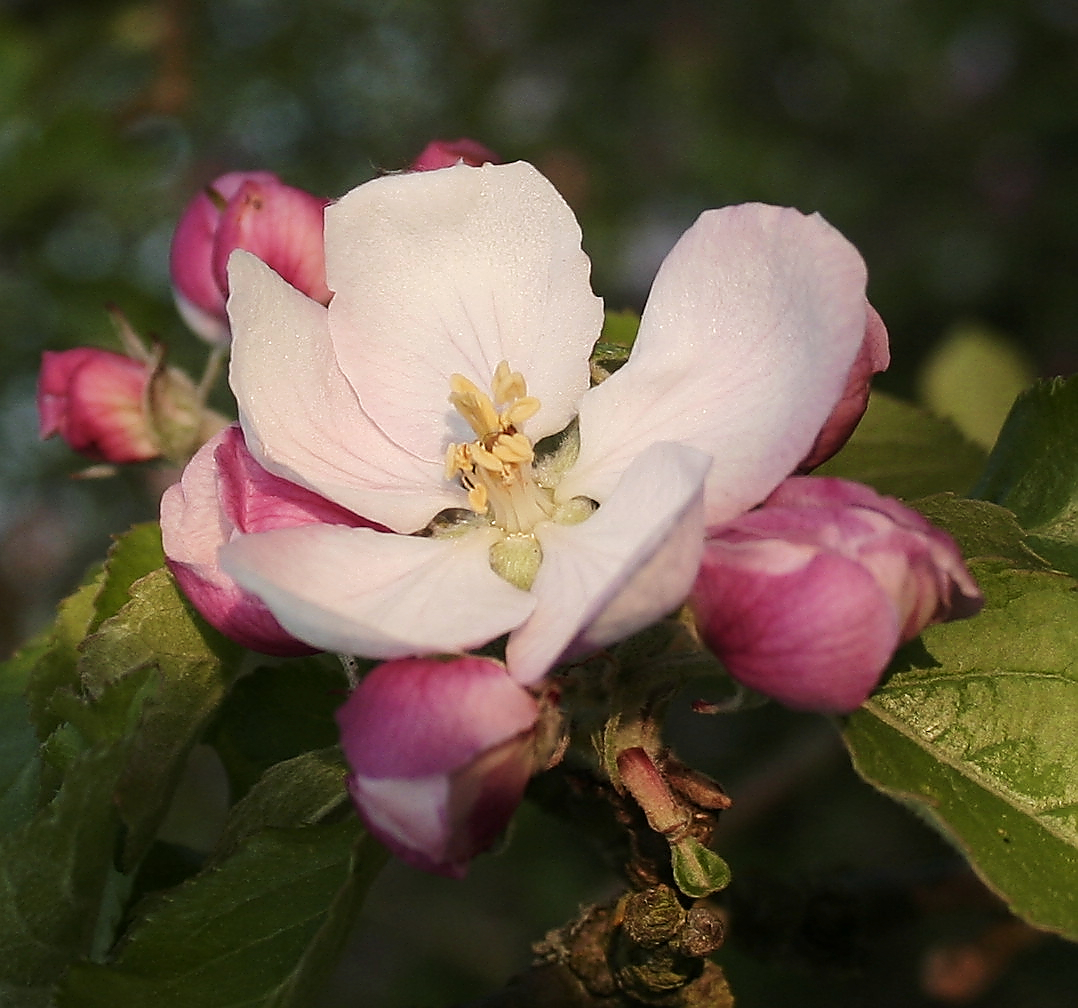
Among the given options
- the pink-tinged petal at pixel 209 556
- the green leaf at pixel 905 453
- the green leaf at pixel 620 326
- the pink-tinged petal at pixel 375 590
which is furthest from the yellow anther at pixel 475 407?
the green leaf at pixel 905 453

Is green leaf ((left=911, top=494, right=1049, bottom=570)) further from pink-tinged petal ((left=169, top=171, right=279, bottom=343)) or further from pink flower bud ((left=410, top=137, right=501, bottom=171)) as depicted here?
pink-tinged petal ((left=169, top=171, right=279, bottom=343))

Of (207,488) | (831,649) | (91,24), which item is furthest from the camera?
(91,24)

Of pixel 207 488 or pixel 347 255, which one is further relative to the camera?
pixel 347 255

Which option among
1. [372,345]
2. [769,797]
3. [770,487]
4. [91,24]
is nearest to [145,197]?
[91,24]

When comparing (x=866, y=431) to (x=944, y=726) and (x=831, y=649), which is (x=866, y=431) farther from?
(x=831, y=649)

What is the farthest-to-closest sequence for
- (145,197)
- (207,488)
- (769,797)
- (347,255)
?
1. (145,197)
2. (769,797)
3. (347,255)
4. (207,488)

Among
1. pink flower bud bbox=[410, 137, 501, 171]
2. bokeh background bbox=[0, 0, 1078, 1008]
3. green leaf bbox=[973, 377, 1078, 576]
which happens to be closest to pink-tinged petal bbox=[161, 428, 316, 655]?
pink flower bud bbox=[410, 137, 501, 171]

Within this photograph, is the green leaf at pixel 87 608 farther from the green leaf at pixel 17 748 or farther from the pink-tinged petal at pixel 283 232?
the pink-tinged petal at pixel 283 232

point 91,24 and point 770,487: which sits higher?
point 770,487
